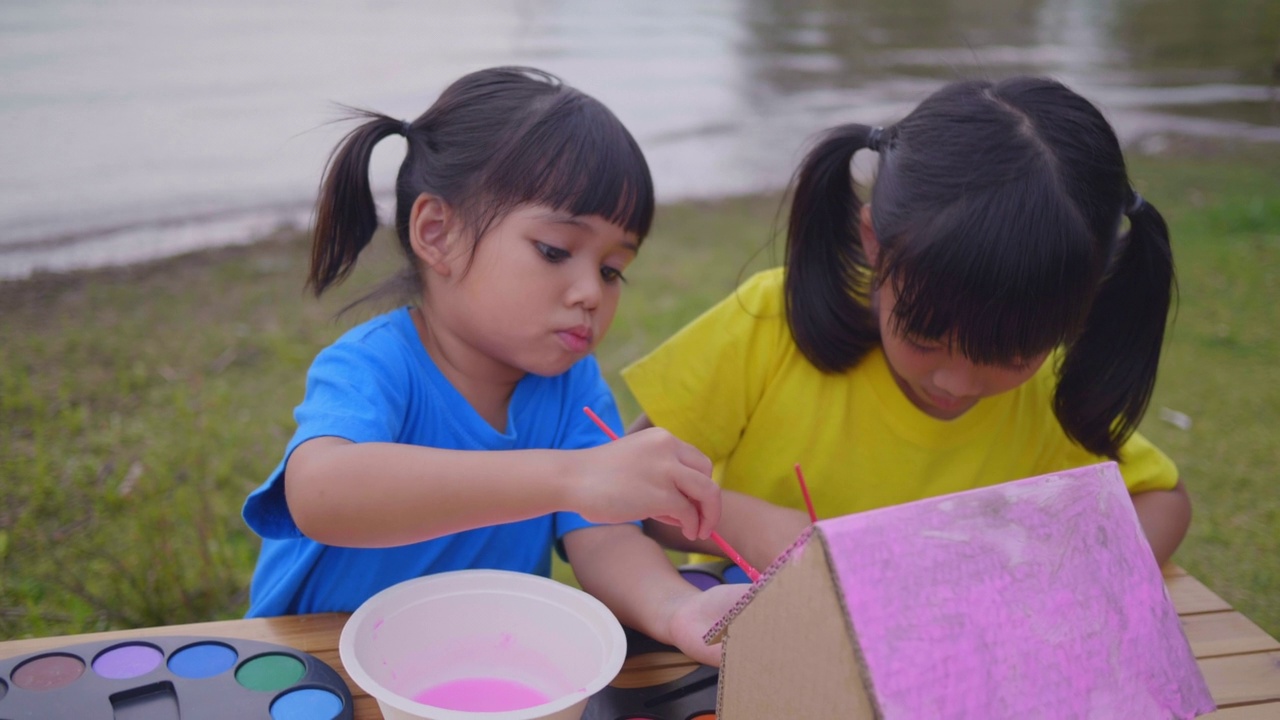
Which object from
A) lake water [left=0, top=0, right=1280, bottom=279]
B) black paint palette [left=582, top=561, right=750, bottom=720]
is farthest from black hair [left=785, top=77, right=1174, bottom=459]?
black paint palette [left=582, top=561, right=750, bottom=720]

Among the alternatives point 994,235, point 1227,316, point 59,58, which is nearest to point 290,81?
point 59,58

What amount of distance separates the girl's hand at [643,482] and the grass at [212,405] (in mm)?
572

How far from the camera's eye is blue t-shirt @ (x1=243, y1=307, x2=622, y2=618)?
118cm

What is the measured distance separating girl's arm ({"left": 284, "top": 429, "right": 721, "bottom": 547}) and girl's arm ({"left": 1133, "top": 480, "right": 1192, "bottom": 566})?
0.84m

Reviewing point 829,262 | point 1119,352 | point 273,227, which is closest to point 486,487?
point 829,262

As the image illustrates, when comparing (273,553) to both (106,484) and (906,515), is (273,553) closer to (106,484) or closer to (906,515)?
(906,515)

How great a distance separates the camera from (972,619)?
75 centimetres

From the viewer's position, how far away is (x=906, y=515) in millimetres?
748

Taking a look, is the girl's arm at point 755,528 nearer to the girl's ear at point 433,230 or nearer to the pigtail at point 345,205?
the girl's ear at point 433,230

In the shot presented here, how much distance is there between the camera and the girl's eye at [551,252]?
4.16ft

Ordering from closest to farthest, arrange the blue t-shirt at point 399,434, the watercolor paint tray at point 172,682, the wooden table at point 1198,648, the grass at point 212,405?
the watercolor paint tray at point 172,682 < the wooden table at point 1198,648 < the blue t-shirt at point 399,434 < the grass at point 212,405

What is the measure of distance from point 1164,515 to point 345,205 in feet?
4.14

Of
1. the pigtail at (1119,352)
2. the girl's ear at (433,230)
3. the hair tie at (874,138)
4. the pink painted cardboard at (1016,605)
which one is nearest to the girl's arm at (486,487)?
the pink painted cardboard at (1016,605)

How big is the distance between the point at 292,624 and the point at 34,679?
0.25m
